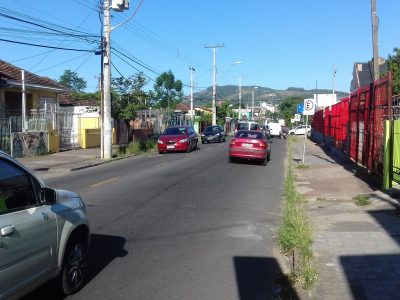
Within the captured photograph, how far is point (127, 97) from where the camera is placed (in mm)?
33500

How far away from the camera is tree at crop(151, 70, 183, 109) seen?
244ft

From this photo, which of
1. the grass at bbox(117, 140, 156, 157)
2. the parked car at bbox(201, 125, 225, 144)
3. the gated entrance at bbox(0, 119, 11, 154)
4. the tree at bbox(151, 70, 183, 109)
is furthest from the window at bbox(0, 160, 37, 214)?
the tree at bbox(151, 70, 183, 109)

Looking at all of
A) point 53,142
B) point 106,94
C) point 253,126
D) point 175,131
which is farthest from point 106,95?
point 253,126

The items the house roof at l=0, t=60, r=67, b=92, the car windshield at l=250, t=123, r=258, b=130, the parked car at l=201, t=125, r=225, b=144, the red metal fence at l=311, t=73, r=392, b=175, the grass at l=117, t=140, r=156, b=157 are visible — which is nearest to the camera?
the red metal fence at l=311, t=73, r=392, b=175

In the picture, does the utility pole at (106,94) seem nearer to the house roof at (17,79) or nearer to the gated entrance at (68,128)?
the house roof at (17,79)

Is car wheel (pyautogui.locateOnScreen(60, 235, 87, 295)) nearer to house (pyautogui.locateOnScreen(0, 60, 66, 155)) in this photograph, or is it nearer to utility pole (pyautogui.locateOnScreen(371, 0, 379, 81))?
utility pole (pyautogui.locateOnScreen(371, 0, 379, 81))

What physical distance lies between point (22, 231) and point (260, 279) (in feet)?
9.64

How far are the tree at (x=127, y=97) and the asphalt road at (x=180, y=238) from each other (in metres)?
17.8

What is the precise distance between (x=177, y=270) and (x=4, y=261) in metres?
2.80

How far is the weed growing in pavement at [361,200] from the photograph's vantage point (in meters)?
10.8

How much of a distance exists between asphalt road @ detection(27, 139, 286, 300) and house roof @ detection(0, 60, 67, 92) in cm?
1403

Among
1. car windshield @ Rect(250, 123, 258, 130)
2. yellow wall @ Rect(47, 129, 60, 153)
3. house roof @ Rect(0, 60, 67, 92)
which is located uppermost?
house roof @ Rect(0, 60, 67, 92)

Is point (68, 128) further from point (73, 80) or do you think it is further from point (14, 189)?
point (73, 80)

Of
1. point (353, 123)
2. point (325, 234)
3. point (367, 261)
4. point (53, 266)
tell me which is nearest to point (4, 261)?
point (53, 266)
